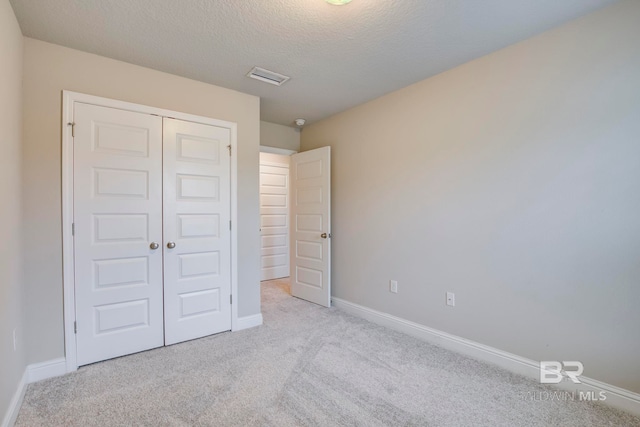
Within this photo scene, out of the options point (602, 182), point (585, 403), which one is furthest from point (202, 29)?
point (585, 403)

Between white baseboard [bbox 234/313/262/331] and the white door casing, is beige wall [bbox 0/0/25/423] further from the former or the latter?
the white door casing

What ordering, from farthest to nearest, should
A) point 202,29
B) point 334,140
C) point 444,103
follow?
point 334,140 < point 444,103 < point 202,29

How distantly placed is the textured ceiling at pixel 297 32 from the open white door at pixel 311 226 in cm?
130

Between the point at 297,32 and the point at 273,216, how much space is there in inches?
147

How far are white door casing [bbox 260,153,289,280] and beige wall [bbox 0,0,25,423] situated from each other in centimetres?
344

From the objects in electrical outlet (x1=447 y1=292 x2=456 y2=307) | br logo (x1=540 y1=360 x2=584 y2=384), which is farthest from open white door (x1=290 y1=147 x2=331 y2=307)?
br logo (x1=540 y1=360 x2=584 y2=384)

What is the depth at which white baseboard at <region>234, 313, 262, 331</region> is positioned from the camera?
9.93 ft

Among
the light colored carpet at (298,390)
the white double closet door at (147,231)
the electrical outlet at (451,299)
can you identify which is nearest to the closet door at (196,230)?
the white double closet door at (147,231)

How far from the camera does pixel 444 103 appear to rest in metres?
2.64

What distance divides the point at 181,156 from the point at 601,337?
3.46 meters

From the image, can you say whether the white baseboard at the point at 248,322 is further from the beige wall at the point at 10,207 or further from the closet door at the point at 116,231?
the beige wall at the point at 10,207

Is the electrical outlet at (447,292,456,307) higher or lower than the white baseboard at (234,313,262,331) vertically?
higher

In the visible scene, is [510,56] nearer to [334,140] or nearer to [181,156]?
[334,140]

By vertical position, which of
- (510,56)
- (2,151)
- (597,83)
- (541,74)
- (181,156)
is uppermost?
(510,56)
